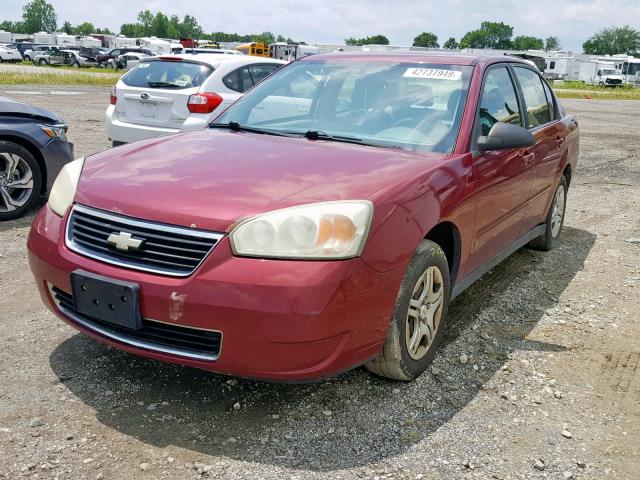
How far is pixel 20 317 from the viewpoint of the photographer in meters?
4.01

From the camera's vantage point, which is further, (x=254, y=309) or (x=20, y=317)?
(x=20, y=317)

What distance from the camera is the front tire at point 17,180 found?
599 cm

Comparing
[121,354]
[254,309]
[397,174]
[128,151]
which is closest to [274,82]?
[128,151]

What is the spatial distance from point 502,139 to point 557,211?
2.49 m

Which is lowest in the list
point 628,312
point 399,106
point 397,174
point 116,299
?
point 628,312

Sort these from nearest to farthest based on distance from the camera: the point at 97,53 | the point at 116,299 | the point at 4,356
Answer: the point at 116,299 → the point at 4,356 → the point at 97,53

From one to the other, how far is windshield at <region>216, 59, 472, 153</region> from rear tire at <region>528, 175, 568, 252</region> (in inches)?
81.2

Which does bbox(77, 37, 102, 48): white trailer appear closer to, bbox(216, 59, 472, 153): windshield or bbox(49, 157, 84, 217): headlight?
bbox(216, 59, 472, 153): windshield

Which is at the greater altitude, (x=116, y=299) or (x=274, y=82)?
(x=274, y=82)

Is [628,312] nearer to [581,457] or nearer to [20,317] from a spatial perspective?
[581,457]

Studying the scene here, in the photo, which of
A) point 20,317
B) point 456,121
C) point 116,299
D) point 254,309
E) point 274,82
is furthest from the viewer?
point 274,82

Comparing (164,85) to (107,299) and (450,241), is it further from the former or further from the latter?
(107,299)

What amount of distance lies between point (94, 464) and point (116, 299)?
657mm

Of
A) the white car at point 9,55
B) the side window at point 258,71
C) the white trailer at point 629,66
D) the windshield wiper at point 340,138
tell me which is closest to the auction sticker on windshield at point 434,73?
the windshield wiper at point 340,138
